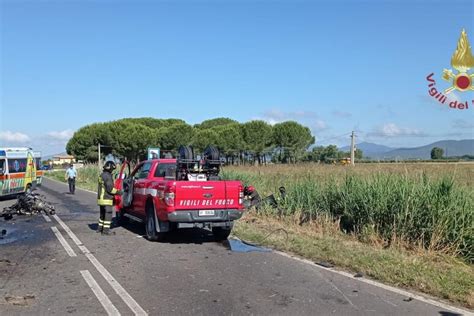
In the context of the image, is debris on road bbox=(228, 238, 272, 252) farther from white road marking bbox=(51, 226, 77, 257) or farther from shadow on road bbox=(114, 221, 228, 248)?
white road marking bbox=(51, 226, 77, 257)

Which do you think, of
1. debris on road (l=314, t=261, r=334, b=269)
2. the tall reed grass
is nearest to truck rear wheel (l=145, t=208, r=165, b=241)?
debris on road (l=314, t=261, r=334, b=269)

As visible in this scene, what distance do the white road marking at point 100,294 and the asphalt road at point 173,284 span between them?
0.01 metres

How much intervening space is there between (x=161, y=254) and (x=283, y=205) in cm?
584

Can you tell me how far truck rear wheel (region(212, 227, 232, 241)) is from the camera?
10617mm

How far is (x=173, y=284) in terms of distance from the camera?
661cm

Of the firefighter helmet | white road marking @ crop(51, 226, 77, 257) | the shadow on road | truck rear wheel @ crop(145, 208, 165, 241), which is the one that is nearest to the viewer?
white road marking @ crop(51, 226, 77, 257)

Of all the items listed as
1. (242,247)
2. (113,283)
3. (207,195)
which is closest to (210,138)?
(207,195)

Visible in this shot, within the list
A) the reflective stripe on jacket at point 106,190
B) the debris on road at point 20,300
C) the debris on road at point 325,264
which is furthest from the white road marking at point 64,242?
the debris on road at point 325,264

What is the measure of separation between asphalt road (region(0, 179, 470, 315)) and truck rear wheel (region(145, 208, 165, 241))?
0.23 meters

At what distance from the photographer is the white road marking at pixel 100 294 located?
213 inches

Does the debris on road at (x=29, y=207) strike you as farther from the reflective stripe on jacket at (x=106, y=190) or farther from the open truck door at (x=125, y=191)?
the reflective stripe on jacket at (x=106, y=190)

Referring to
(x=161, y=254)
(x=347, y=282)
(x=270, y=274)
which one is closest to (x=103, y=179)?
(x=161, y=254)

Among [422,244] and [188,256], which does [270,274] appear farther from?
[422,244]

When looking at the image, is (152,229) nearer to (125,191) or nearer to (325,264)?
(125,191)
